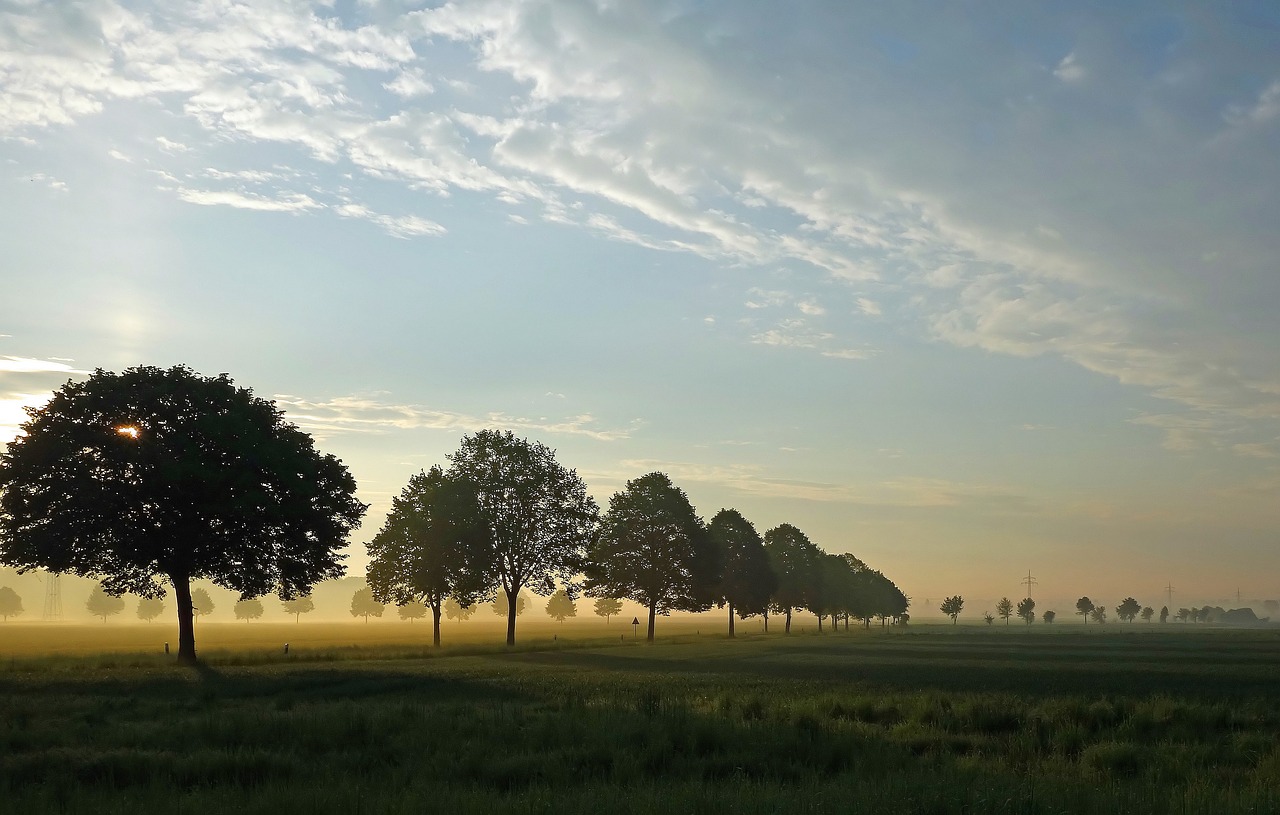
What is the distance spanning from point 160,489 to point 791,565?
116614 mm

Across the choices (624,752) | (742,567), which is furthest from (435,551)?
(624,752)

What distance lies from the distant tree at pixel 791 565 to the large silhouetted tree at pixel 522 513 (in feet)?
230

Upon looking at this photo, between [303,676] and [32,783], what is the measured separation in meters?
24.1

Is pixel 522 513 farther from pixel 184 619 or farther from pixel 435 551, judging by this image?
pixel 184 619

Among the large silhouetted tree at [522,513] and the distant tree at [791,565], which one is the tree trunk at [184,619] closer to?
the large silhouetted tree at [522,513]

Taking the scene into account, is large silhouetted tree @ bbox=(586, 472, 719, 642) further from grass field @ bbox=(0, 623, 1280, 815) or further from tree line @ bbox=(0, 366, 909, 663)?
grass field @ bbox=(0, 623, 1280, 815)

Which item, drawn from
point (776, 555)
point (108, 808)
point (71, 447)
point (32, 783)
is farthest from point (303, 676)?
point (776, 555)

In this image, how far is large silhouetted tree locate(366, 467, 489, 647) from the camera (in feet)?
247

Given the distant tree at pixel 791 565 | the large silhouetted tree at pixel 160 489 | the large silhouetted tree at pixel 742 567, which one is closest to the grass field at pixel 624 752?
the large silhouetted tree at pixel 160 489

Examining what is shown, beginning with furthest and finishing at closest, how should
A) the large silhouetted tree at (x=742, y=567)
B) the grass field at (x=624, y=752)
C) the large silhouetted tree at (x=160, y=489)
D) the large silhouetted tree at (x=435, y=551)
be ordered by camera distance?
the large silhouetted tree at (x=742, y=567) → the large silhouetted tree at (x=435, y=551) → the large silhouetted tree at (x=160, y=489) → the grass field at (x=624, y=752)

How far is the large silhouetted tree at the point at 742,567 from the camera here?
118 metres

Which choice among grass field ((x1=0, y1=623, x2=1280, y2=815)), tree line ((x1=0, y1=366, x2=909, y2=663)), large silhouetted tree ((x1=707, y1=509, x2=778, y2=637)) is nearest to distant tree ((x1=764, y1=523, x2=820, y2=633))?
large silhouetted tree ((x1=707, y1=509, x2=778, y2=637))

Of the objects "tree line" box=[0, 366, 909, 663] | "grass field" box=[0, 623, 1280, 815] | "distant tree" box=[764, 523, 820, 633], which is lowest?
"distant tree" box=[764, 523, 820, 633]

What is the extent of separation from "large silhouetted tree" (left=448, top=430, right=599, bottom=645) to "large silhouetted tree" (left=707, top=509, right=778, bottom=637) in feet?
134
